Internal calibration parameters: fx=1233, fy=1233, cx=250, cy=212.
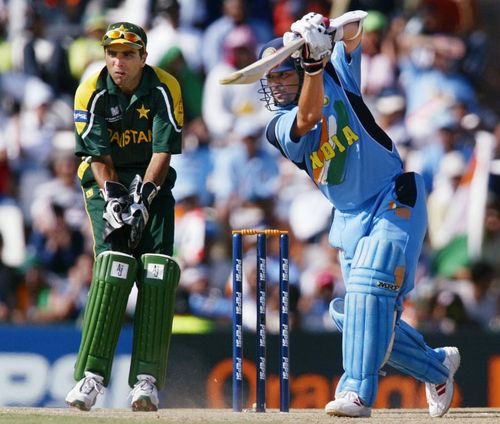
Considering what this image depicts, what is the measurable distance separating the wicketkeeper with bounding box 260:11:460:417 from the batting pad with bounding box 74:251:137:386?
38.4 inches

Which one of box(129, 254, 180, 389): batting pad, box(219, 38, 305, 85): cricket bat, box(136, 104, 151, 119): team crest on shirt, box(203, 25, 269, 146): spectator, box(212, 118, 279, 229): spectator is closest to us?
box(219, 38, 305, 85): cricket bat

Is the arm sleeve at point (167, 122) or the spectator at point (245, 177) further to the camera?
the spectator at point (245, 177)

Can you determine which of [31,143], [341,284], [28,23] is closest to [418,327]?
[341,284]

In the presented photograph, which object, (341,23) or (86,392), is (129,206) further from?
(341,23)

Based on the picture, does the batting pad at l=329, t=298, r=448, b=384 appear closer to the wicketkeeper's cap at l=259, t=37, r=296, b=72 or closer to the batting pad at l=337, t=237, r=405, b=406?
the batting pad at l=337, t=237, r=405, b=406

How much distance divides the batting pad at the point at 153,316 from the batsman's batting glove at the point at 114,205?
8.8 inches

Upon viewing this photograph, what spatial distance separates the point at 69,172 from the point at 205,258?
1.51m

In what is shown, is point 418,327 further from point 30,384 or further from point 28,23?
point 28,23

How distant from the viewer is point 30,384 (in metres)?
8.79

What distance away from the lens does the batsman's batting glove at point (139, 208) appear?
588 centimetres

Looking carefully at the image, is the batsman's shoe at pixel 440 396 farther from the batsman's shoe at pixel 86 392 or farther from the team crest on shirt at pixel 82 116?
the team crest on shirt at pixel 82 116

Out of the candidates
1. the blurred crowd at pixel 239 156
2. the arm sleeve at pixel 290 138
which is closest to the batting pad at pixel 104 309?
the arm sleeve at pixel 290 138

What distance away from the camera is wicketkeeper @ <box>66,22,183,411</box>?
19.5ft

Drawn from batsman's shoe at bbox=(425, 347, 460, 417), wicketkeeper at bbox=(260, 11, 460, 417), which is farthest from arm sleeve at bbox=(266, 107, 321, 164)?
batsman's shoe at bbox=(425, 347, 460, 417)
